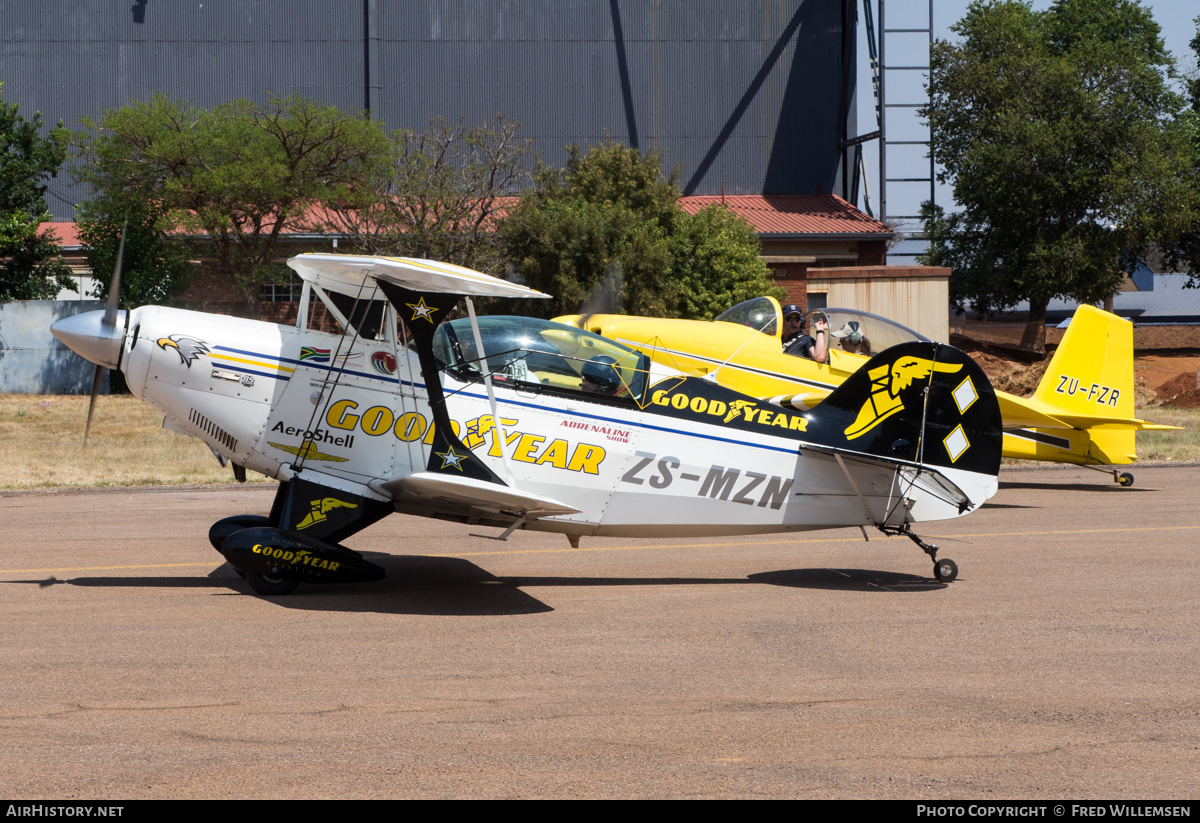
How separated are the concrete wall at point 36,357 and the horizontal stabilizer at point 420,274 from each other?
82.1ft

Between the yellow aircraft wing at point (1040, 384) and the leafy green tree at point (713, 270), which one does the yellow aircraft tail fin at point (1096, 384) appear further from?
the leafy green tree at point (713, 270)

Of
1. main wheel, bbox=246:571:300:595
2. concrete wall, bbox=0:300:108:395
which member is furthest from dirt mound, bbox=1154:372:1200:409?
concrete wall, bbox=0:300:108:395

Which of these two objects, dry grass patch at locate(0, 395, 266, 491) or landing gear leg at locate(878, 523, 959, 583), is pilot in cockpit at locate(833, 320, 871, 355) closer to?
landing gear leg at locate(878, 523, 959, 583)

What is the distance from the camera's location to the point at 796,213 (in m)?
42.3

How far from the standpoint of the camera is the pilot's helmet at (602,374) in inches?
344

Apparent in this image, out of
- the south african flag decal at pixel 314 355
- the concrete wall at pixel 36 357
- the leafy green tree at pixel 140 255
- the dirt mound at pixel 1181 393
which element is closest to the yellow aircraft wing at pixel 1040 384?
the south african flag decal at pixel 314 355

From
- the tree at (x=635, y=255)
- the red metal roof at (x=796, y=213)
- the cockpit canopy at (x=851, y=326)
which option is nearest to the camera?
the cockpit canopy at (x=851, y=326)

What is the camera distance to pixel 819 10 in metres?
43.2

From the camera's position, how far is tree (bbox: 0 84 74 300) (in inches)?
1324

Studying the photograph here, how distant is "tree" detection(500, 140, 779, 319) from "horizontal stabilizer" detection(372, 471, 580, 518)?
21347mm

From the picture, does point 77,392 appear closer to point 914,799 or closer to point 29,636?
point 29,636

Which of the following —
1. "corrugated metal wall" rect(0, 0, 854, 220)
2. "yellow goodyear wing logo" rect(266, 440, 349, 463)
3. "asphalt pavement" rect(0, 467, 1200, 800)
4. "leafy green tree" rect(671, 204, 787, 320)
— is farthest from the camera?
"corrugated metal wall" rect(0, 0, 854, 220)
